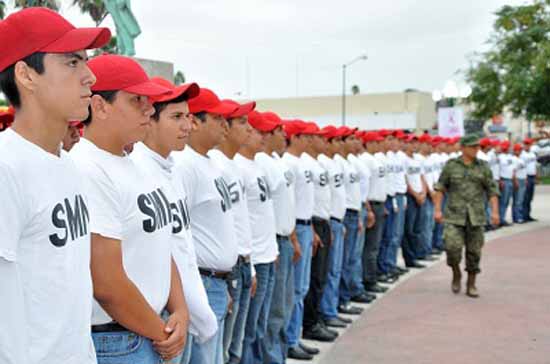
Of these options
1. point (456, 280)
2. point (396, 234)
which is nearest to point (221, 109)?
point (456, 280)

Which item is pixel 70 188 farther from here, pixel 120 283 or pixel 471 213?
pixel 471 213

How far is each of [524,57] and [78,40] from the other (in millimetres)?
25014

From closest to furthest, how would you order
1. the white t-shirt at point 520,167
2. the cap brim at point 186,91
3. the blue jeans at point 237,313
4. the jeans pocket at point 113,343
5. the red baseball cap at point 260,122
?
the jeans pocket at point 113,343 → the cap brim at point 186,91 → the blue jeans at point 237,313 → the red baseball cap at point 260,122 → the white t-shirt at point 520,167

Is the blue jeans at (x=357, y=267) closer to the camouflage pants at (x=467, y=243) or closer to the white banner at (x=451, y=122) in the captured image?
the camouflage pants at (x=467, y=243)

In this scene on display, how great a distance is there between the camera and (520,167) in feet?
60.3

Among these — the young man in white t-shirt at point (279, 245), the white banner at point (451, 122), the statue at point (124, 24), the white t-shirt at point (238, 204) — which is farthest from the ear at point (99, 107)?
the white banner at point (451, 122)

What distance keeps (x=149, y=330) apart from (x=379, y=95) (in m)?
63.2

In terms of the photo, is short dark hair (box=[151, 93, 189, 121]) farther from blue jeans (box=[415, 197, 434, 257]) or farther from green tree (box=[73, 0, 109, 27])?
green tree (box=[73, 0, 109, 27])

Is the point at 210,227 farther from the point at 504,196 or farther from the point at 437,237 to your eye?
the point at 504,196

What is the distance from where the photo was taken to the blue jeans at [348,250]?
29.2 feet

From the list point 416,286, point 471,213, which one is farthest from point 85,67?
point 416,286

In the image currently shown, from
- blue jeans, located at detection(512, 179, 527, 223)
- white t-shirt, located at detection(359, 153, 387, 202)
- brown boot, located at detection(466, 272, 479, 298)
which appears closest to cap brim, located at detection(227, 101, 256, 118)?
white t-shirt, located at detection(359, 153, 387, 202)

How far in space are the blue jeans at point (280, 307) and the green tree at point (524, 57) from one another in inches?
736

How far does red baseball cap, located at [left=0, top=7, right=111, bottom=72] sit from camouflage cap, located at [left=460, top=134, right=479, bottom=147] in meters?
7.78
